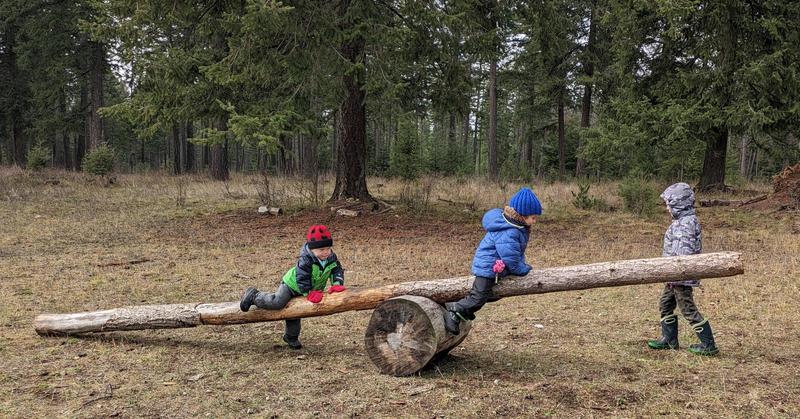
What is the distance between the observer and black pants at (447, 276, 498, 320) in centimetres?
453

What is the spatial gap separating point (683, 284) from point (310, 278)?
3481mm

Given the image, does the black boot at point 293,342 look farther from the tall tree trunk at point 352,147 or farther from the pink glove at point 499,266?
the tall tree trunk at point 352,147

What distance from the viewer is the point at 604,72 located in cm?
2497

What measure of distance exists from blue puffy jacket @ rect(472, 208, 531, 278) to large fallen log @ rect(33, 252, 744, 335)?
15 cm

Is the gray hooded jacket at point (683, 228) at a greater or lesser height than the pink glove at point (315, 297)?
greater

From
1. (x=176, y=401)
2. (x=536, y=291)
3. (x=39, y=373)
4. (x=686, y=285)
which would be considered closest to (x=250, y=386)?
(x=176, y=401)

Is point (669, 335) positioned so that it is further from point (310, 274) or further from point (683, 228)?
point (310, 274)

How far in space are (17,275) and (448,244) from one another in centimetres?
765

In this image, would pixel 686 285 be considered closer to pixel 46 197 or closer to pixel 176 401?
pixel 176 401

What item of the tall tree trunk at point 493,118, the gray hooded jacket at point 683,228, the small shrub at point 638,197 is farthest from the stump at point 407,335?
the tall tree trunk at point 493,118

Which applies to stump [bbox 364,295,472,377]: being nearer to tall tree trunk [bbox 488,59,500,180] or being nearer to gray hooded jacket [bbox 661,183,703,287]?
gray hooded jacket [bbox 661,183,703,287]

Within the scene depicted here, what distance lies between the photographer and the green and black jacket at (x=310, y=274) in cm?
511

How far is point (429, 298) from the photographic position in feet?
15.7

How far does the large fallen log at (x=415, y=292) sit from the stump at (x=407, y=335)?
220mm
